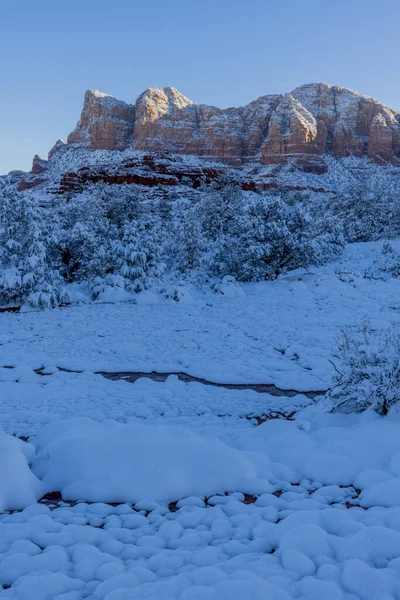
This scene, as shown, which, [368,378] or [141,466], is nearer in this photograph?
[141,466]

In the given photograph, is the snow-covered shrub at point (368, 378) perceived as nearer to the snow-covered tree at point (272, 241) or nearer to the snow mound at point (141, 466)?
the snow mound at point (141, 466)

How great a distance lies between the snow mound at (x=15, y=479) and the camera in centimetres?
291

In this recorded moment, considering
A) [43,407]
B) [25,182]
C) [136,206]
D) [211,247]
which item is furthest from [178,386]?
[25,182]

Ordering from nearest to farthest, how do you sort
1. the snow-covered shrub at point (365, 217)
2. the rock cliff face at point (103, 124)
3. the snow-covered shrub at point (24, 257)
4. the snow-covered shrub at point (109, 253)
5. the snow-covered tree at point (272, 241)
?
1. the snow-covered shrub at point (24, 257)
2. the snow-covered shrub at point (109, 253)
3. the snow-covered tree at point (272, 241)
4. the snow-covered shrub at point (365, 217)
5. the rock cliff face at point (103, 124)

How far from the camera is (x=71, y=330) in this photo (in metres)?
9.66

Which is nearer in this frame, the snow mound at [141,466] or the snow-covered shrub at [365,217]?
the snow mound at [141,466]

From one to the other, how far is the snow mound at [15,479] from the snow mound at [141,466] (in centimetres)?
19

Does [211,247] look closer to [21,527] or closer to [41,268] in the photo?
[41,268]

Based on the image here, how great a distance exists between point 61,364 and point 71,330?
257 cm

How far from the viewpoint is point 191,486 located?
322 cm

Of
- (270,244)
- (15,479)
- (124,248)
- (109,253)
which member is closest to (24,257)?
(109,253)

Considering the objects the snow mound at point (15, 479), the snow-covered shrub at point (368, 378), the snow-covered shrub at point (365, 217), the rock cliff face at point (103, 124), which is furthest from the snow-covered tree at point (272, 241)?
the rock cliff face at point (103, 124)

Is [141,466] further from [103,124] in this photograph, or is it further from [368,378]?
[103,124]

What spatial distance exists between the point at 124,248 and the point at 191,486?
13058mm
